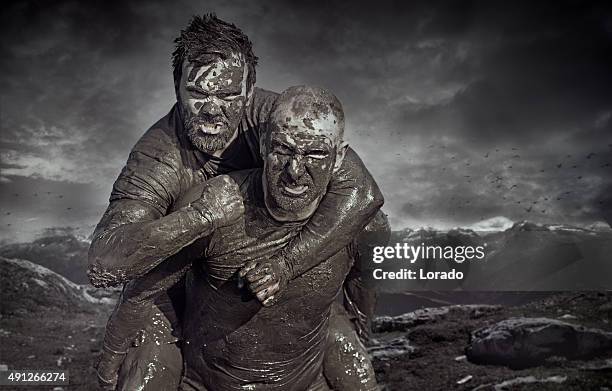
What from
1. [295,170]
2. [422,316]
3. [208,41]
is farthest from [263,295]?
[422,316]

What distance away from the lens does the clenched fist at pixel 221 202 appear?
2.06 m

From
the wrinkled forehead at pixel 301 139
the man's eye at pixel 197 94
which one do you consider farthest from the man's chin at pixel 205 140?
the wrinkled forehead at pixel 301 139

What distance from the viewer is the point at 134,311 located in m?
2.43

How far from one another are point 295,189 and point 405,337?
230 inches

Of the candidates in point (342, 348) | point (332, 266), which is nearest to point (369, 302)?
point (342, 348)

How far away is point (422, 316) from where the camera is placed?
7691 mm

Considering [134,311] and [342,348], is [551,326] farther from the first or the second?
[134,311]

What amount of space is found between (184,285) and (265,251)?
0.59 metres

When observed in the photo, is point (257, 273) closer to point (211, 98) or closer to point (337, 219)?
point (337, 219)

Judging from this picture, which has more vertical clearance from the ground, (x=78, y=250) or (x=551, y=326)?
(x=78, y=250)

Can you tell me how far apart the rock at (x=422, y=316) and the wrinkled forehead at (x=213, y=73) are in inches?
222

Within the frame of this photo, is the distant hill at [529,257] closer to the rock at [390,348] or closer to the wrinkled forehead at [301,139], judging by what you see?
the rock at [390,348]

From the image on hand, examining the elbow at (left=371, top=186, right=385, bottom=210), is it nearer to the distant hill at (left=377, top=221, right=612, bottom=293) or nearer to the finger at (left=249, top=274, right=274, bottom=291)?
the finger at (left=249, top=274, right=274, bottom=291)

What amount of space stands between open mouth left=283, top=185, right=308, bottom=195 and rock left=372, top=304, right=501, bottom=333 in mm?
5763
